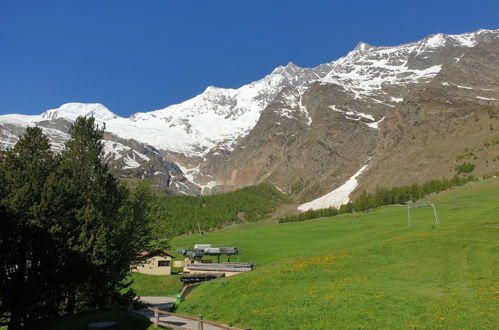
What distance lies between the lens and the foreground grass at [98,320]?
98.6 feet

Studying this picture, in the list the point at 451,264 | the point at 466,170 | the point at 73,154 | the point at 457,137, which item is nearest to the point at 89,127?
the point at 73,154

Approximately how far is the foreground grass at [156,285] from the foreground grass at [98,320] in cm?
3063

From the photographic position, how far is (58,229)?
33719 millimetres

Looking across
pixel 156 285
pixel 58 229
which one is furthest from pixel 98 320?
pixel 156 285

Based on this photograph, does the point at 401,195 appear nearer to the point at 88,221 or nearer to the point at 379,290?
the point at 379,290

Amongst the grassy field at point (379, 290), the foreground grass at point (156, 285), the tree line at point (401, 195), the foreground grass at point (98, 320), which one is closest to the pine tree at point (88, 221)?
the foreground grass at point (98, 320)

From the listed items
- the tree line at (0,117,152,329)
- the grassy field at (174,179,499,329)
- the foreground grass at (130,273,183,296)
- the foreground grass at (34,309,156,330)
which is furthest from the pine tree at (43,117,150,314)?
the foreground grass at (130,273,183,296)

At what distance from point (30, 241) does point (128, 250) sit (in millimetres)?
11123

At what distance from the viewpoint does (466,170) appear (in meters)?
164

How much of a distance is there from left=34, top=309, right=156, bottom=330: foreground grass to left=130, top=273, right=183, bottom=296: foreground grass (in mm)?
30625

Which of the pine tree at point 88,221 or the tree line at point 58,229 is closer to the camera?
the tree line at point 58,229

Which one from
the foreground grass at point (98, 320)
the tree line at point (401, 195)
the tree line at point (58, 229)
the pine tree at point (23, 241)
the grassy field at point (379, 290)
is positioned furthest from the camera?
the tree line at point (401, 195)

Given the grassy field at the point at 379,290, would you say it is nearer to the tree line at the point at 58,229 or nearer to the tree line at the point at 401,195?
the tree line at the point at 58,229

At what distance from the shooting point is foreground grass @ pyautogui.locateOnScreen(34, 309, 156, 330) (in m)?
30.1
